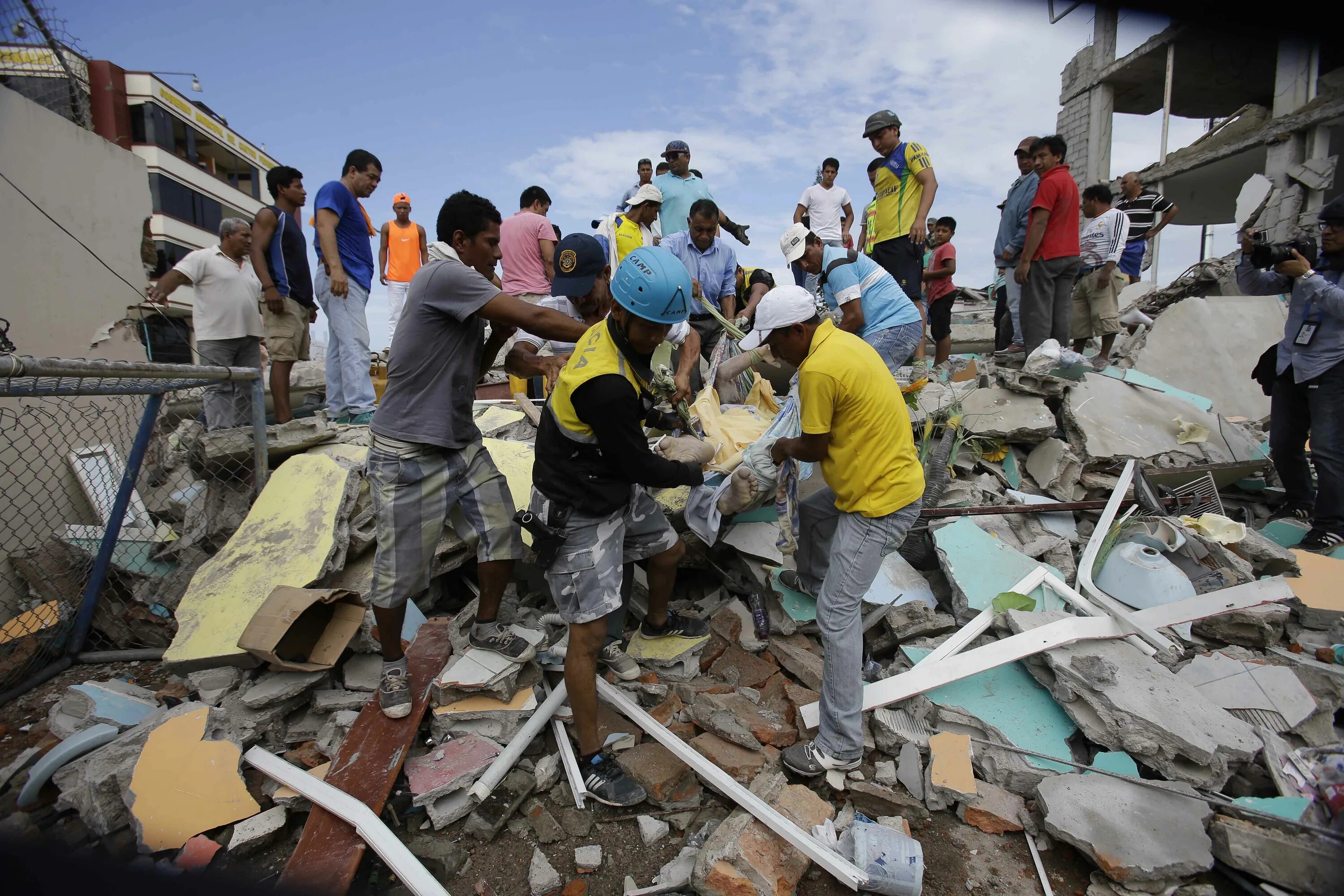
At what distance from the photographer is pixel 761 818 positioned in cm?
216

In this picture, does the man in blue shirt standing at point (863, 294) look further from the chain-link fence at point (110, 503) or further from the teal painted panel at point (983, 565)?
the chain-link fence at point (110, 503)

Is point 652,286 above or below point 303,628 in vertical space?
above

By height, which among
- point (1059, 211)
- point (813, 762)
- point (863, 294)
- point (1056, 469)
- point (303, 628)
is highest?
point (1059, 211)

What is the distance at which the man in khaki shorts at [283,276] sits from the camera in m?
4.58

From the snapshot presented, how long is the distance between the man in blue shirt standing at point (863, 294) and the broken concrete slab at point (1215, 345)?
433cm

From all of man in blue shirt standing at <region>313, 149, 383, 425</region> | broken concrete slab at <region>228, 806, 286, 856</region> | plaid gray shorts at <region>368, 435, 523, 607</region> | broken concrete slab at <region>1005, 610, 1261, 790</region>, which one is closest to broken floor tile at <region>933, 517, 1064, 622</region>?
broken concrete slab at <region>1005, 610, 1261, 790</region>

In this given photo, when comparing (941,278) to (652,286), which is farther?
(941,278)

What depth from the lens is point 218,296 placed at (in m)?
4.36

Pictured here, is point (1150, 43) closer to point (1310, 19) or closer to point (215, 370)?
point (1310, 19)

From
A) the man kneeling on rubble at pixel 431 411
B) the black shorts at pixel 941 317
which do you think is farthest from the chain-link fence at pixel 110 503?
the black shorts at pixel 941 317

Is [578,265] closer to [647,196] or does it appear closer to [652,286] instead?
A: [652,286]

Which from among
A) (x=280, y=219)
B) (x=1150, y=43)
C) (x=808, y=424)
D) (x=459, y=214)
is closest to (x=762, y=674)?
(x=808, y=424)

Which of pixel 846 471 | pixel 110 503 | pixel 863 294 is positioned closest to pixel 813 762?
pixel 846 471

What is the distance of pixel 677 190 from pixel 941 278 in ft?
11.7
